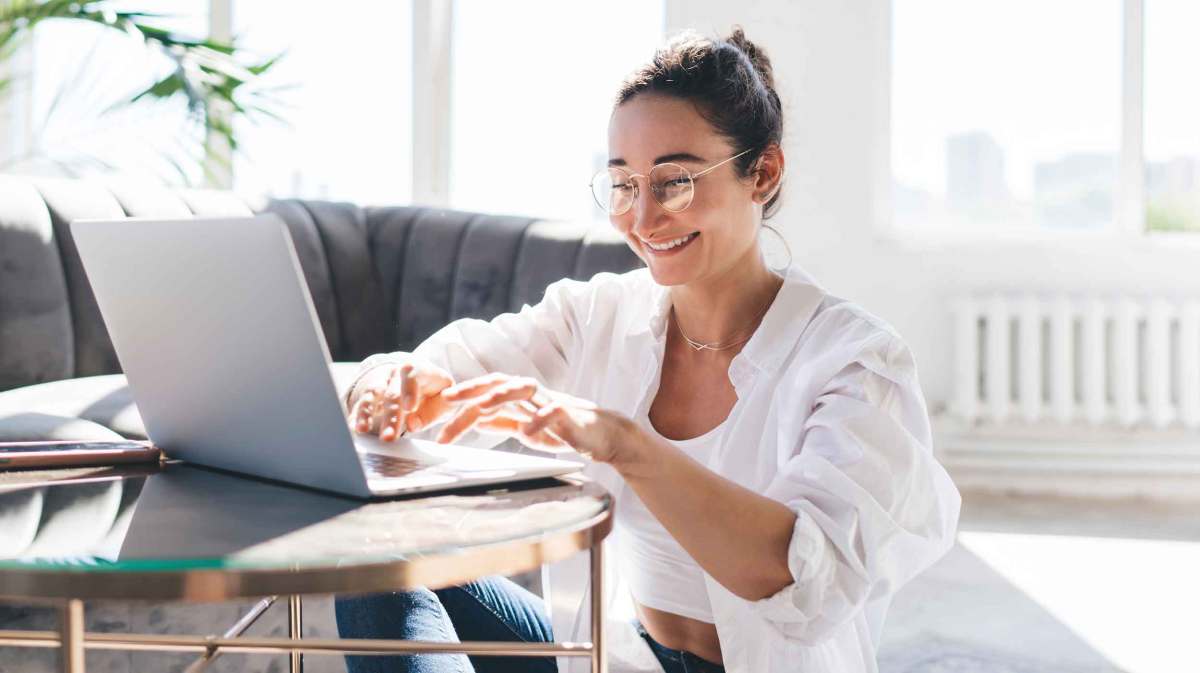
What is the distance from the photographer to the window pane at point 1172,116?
4070 mm

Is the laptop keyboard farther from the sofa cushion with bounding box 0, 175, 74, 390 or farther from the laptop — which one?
the sofa cushion with bounding box 0, 175, 74, 390

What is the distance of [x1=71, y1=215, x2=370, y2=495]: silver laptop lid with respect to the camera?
0.78 m

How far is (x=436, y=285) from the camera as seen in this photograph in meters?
2.83

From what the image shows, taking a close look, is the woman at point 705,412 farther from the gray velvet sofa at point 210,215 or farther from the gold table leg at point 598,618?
the gray velvet sofa at point 210,215

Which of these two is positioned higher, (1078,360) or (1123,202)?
(1123,202)

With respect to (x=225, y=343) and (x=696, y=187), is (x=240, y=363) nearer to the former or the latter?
(x=225, y=343)

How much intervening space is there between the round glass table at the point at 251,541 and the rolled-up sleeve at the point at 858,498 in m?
0.19

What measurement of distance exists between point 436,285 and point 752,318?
1.55m

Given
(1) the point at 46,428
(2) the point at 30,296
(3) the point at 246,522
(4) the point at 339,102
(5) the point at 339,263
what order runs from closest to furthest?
(3) the point at 246,522 < (1) the point at 46,428 < (2) the point at 30,296 < (5) the point at 339,263 < (4) the point at 339,102

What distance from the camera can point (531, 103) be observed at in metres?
4.34

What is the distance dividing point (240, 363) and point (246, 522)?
139 mm

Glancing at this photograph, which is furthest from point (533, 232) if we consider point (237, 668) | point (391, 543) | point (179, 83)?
point (391, 543)

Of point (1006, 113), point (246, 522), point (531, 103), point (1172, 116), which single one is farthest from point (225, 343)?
point (1172, 116)

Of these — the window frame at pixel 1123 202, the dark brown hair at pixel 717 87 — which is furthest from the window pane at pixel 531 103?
the dark brown hair at pixel 717 87
